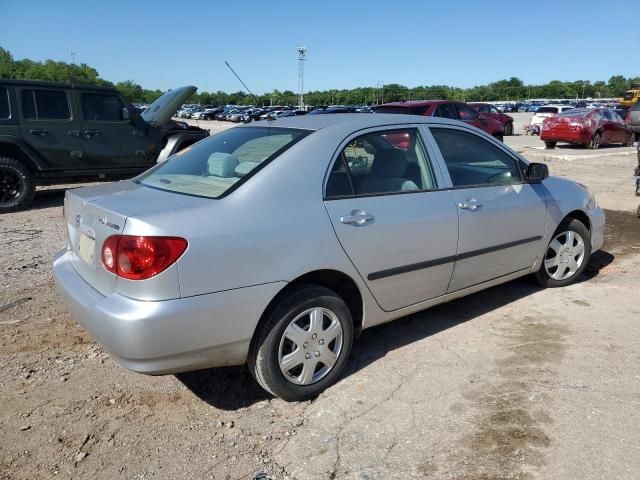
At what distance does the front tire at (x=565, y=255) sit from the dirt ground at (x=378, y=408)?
0.37m

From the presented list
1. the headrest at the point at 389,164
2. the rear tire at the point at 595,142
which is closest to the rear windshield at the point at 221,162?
the headrest at the point at 389,164

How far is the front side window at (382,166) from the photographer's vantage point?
329 centimetres

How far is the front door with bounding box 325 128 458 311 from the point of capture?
3221mm

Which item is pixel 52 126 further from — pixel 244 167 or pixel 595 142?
pixel 595 142

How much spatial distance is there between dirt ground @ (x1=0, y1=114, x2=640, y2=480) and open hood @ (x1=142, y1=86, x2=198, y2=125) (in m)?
6.64

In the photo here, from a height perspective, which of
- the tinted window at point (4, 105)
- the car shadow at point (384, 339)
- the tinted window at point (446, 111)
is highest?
the tinted window at point (4, 105)

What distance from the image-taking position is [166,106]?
10.6 meters

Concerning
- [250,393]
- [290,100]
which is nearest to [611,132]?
[250,393]

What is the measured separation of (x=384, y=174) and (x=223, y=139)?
1145 mm

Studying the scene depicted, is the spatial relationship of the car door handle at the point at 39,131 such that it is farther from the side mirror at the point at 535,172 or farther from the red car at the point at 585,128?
the red car at the point at 585,128

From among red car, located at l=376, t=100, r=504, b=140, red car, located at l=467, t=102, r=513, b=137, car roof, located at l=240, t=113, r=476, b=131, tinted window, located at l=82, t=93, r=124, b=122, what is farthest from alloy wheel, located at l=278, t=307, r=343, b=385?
red car, located at l=467, t=102, r=513, b=137

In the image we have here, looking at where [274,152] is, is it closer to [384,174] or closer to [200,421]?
[384,174]

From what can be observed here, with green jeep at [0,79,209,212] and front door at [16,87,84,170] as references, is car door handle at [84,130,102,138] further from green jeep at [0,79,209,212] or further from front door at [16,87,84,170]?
front door at [16,87,84,170]

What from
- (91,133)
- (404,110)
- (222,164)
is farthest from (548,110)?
(222,164)
